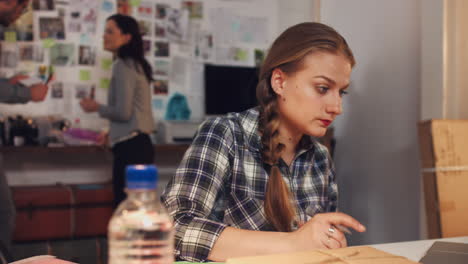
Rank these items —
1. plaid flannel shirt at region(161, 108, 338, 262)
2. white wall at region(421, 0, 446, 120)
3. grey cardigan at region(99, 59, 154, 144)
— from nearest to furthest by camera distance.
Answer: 1. plaid flannel shirt at region(161, 108, 338, 262)
2. white wall at region(421, 0, 446, 120)
3. grey cardigan at region(99, 59, 154, 144)

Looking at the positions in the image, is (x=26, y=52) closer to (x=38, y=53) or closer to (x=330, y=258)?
(x=38, y=53)

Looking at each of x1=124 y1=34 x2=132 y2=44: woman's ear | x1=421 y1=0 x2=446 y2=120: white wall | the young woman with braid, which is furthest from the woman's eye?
x1=124 y1=34 x2=132 y2=44: woman's ear

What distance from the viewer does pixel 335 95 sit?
104cm

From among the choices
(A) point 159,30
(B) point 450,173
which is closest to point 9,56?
(A) point 159,30

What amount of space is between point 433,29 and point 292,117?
2.97 ft

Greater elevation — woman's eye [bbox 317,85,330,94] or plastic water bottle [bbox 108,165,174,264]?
woman's eye [bbox 317,85,330,94]

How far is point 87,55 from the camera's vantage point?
3381mm

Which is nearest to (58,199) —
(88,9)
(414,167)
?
(88,9)

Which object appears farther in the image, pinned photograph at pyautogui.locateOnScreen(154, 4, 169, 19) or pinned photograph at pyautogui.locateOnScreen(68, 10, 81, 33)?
pinned photograph at pyautogui.locateOnScreen(154, 4, 169, 19)

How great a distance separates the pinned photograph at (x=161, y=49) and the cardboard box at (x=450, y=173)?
2.52 m

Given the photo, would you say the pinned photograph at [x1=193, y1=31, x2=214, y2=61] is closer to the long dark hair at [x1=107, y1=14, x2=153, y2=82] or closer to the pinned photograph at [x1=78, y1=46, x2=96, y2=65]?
the pinned photograph at [x1=78, y1=46, x2=96, y2=65]

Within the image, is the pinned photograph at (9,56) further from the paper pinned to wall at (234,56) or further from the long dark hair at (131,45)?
the paper pinned to wall at (234,56)

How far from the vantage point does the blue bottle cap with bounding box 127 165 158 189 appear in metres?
0.42

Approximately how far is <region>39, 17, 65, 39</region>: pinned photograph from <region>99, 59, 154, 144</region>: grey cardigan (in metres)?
1.05
